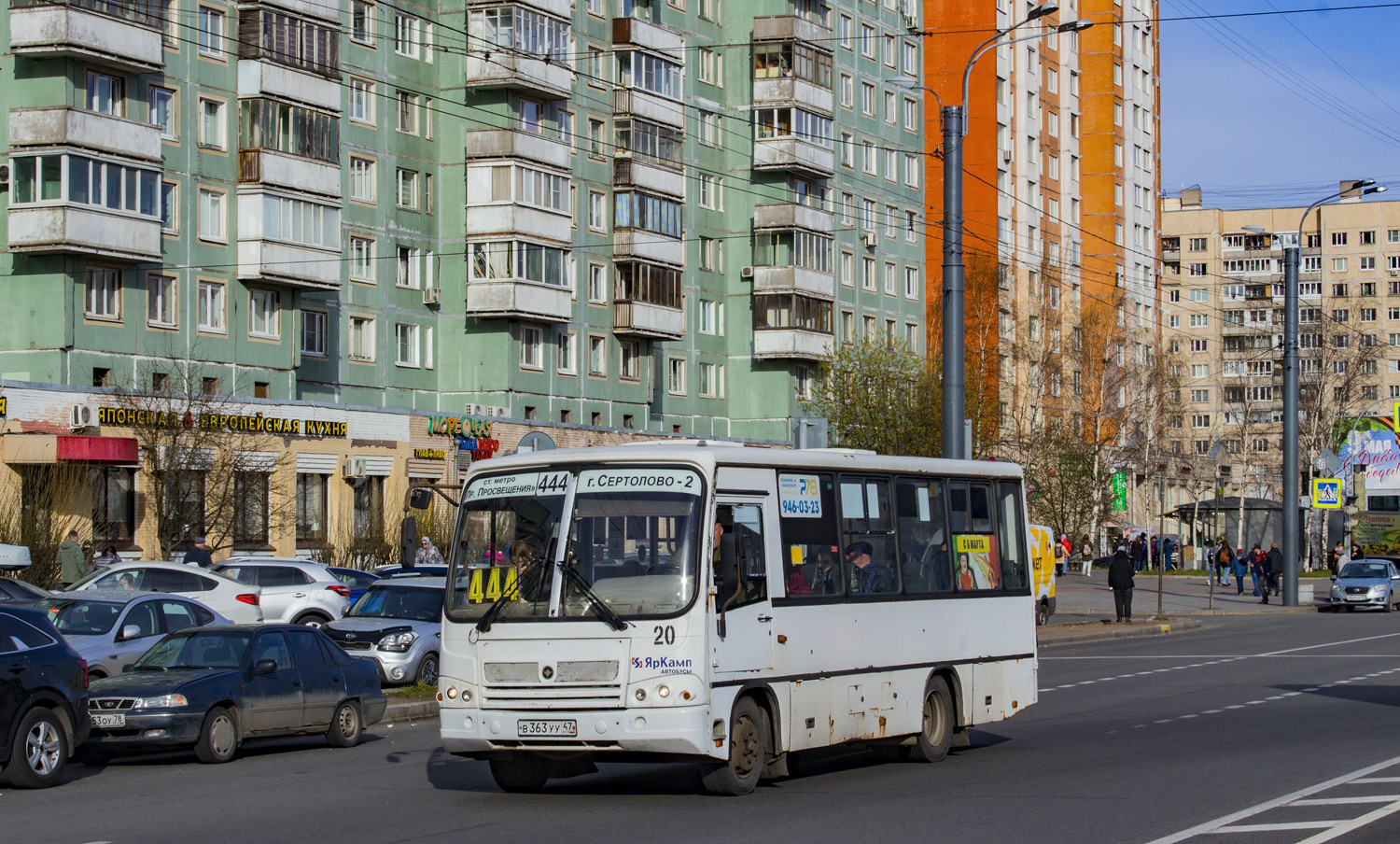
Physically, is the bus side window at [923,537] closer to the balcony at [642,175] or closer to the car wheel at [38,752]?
the car wheel at [38,752]

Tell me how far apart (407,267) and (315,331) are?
196 inches

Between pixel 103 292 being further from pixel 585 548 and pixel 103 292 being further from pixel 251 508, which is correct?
pixel 585 548

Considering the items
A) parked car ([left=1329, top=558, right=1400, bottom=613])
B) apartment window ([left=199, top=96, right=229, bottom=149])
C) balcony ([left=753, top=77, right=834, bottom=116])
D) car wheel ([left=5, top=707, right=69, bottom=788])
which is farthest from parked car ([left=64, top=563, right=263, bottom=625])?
balcony ([left=753, top=77, right=834, bottom=116])

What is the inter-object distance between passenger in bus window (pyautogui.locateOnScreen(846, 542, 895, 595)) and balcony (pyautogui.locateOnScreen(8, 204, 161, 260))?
107 feet

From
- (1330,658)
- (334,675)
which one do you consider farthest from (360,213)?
(334,675)

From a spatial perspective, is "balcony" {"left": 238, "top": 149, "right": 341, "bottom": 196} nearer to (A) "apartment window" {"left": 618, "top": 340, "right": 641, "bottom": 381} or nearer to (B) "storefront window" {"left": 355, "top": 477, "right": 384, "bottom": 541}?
(B) "storefront window" {"left": 355, "top": 477, "right": 384, "bottom": 541}

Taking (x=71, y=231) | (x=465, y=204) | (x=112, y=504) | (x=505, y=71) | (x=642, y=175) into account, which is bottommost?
(x=112, y=504)

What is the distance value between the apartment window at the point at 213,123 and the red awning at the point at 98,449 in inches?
388

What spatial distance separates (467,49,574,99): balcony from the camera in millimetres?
56719

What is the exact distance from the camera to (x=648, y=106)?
6456 cm

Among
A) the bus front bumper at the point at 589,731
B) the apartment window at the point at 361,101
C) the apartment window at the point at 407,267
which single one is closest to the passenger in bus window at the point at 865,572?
the bus front bumper at the point at 589,731

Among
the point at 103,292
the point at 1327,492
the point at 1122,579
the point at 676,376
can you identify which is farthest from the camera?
the point at 676,376

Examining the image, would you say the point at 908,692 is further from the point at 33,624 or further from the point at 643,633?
the point at 33,624

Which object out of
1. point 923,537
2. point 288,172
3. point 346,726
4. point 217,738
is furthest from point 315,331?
point 923,537
